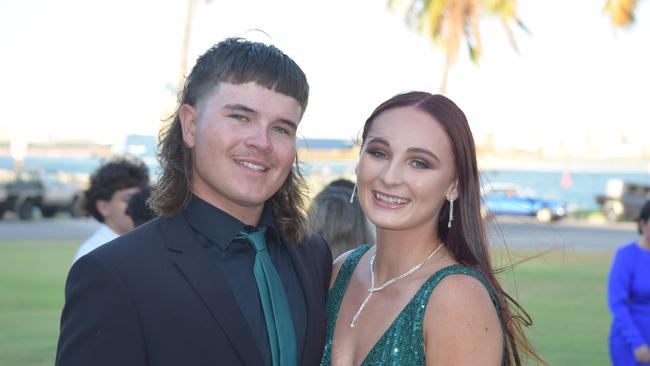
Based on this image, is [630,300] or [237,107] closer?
[237,107]

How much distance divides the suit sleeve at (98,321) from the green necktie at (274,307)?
0.46 m

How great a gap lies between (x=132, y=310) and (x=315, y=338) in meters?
0.78

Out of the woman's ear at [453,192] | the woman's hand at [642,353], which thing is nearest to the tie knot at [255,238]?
the woman's ear at [453,192]

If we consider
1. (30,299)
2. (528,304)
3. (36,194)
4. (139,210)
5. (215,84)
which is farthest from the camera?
(36,194)

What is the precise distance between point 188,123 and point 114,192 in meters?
3.46

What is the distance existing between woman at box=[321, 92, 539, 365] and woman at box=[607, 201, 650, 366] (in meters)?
3.00

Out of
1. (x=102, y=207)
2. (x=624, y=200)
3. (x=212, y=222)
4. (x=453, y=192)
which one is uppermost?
(x=453, y=192)

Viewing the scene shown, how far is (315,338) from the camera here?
120 inches

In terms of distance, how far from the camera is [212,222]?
2896 millimetres

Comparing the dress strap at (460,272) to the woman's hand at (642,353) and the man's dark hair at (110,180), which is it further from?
the man's dark hair at (110,180)

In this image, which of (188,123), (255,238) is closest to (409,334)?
(255,238)

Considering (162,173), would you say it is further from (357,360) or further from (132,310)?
(357,360)

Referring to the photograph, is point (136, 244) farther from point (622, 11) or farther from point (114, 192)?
point (622, 11)

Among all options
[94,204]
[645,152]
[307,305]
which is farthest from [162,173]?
[645,152]
